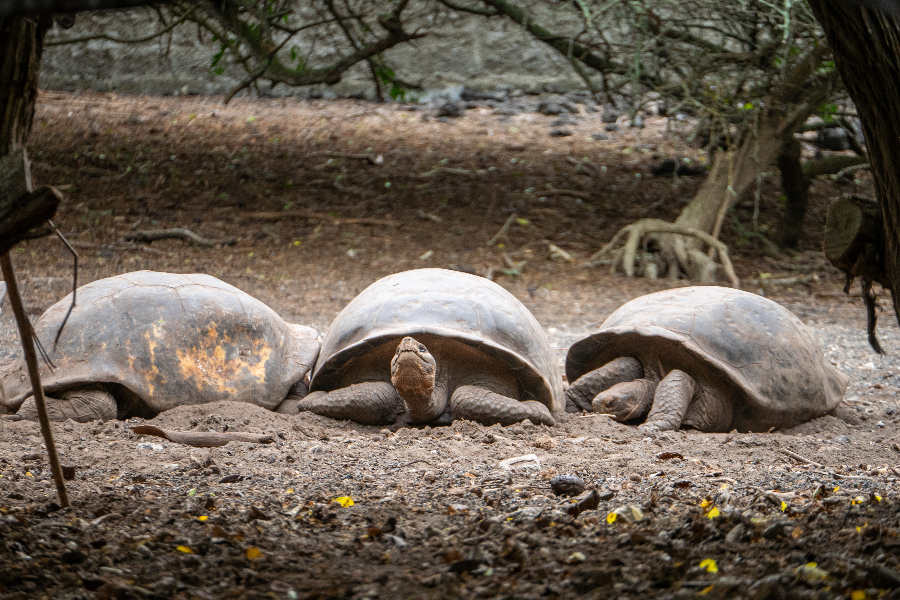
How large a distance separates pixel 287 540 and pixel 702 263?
23.4 feet

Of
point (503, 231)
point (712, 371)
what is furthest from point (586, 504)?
point (503, 231)

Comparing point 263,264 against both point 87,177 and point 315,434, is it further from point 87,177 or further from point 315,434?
point 315,434

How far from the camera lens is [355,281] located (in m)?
7.69

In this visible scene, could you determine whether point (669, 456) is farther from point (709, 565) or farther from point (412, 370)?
point (709, 565)

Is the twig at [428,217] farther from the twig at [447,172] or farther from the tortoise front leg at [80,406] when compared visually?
the tortoise front leg at [80,406]

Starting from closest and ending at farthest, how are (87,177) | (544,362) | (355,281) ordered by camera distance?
(544,362)
(355,281)
(87,177)

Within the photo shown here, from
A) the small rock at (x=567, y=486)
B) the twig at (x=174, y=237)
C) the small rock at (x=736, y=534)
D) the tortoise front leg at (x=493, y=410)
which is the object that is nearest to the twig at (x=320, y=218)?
the twig at (x=174, y=237)

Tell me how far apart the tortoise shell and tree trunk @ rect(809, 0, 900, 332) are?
6.35ft

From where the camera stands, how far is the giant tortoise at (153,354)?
3.54 m

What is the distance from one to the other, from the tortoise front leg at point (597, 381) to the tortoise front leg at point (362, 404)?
1.03m

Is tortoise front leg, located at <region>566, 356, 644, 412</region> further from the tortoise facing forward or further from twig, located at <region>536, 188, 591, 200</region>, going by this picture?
twig, located at <region>536, 188, 591, 200</region>

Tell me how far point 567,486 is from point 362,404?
1516mm

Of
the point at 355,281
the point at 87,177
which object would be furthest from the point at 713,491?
the point at 87,177

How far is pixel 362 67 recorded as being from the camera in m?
12.7
